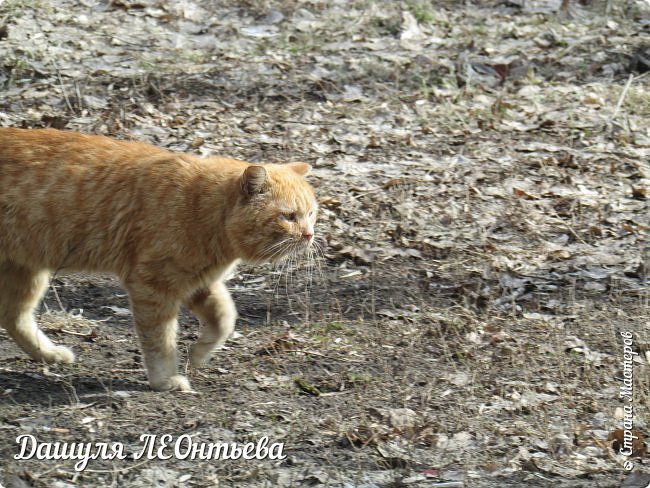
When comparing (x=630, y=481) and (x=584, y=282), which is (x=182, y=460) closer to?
(x=630, y=481)

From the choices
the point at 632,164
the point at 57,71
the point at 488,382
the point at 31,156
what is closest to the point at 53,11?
the point at 57,71

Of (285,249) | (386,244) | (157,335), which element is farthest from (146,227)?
(386,244)

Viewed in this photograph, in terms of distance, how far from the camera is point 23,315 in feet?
18.5

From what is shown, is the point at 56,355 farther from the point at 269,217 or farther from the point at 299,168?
the point at 299,168

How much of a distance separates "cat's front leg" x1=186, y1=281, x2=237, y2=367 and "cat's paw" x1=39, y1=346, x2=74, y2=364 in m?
0.70

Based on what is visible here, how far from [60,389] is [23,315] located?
56 cm

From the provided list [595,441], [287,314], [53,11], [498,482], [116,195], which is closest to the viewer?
[498,482]

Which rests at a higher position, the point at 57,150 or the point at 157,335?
the point at 57,150

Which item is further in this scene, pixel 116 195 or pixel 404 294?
pixel 404 294

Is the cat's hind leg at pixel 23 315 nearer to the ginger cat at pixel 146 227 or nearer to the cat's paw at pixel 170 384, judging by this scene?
the ginger cat at pixel 146 227

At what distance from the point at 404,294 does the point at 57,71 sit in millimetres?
4430

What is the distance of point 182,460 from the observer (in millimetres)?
4672

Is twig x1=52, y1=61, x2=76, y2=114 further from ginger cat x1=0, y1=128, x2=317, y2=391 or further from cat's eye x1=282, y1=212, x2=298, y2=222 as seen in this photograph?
cat's eye x1=282, y1=212, x2=298, y2=222

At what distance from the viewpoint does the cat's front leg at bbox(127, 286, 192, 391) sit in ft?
17.3
